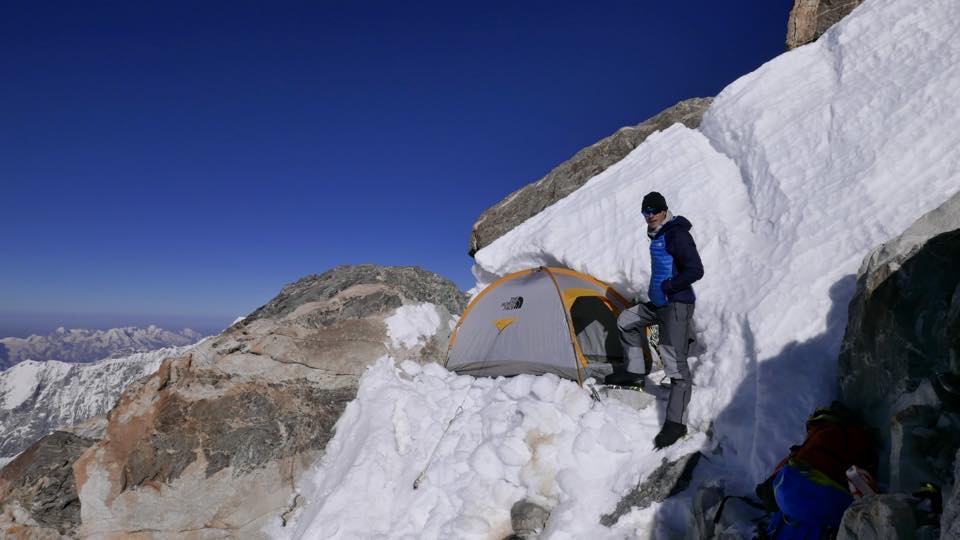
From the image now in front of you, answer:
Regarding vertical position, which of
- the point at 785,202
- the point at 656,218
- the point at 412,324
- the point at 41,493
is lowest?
the point at 41,493

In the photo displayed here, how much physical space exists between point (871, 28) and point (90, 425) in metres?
19.4

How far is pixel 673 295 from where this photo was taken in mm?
6969

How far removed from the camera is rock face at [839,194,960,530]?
3771 mm

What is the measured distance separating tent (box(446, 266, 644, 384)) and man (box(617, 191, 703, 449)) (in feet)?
6.43

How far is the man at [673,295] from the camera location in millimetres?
6727

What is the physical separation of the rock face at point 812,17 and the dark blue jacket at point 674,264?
14696 mm

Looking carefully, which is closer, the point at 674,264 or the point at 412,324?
the point at 674,264

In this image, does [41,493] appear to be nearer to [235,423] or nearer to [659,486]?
[235,423]

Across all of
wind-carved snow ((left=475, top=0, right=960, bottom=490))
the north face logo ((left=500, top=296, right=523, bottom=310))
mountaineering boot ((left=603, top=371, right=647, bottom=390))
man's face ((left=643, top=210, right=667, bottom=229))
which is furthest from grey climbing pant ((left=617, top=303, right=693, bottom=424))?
the north face logo ((left=500, top=296, right=523, bottom=310))

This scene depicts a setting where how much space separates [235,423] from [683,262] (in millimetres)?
8756

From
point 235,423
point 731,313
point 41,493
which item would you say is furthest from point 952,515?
point 41,493

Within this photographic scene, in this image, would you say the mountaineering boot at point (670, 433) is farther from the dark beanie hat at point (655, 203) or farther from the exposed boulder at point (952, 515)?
the exposed boulder at point (952, 515)

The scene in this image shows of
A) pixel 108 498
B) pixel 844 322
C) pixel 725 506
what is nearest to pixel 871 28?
pixel 844 322

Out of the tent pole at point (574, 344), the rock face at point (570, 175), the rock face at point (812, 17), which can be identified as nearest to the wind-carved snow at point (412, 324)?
the tent pole at point (574, 344)
